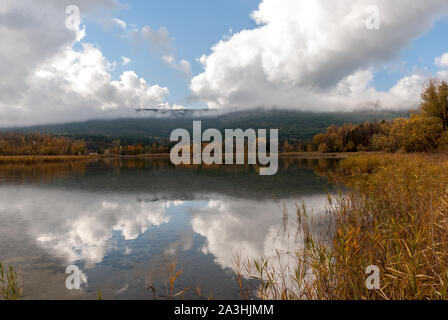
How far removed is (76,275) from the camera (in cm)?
778

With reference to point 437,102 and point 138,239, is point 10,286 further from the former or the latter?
point 437,102

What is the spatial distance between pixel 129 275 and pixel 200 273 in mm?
2109

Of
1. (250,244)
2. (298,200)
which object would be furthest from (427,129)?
(250,244)

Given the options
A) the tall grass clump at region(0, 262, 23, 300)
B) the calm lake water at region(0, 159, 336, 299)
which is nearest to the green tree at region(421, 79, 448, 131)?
the calm lake water at region(0, 159, 336, 299)

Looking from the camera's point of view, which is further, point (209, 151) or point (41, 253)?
point (209, 151)

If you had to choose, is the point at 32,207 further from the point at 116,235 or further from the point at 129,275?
the point at 129,275

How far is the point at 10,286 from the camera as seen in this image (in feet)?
21.5

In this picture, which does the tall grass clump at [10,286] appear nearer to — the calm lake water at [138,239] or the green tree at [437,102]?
the calm lake water at [138,239]

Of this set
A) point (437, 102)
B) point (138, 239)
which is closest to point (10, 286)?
point (138, 239)

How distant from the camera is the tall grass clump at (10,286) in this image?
6000mm

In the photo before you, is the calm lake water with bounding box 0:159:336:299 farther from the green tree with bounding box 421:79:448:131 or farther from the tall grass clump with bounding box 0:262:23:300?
the green tree with bounding box 421:79:448:131

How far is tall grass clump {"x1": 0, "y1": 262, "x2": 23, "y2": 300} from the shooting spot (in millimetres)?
6000

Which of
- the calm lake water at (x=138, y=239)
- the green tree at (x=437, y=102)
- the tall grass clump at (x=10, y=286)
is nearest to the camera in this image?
the tall grass clump at (x=10, y=286)

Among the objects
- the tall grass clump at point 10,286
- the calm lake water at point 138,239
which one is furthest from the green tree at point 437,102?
the tall grass clump at point 10,286
